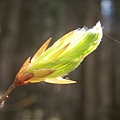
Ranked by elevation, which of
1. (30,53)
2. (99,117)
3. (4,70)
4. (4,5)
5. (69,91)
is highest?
(4,5)

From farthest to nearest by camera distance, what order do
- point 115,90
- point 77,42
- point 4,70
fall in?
point 115,90 < point 4,70 < point 77,42

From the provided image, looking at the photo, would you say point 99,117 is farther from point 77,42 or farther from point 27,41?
point 77,42

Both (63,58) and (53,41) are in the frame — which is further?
(53,41)

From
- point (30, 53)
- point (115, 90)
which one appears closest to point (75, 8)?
point (30, 53)

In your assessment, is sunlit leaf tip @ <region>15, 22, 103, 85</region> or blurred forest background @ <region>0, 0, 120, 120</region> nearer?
sunlit leaf tip @ <region>15, 22, 103, 85</region>

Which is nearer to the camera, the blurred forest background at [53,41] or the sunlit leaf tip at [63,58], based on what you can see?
the sunlit leaf tip at [63,58]

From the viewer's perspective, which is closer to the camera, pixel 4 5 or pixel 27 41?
pixel 4 5

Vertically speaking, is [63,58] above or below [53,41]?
below

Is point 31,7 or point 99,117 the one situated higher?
point 31,7

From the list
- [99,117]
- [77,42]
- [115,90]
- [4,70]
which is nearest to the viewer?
[77,42]

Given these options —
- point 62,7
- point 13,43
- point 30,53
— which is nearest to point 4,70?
point 13,43
